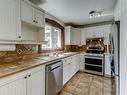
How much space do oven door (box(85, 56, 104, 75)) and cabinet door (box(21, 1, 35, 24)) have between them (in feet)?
9.16

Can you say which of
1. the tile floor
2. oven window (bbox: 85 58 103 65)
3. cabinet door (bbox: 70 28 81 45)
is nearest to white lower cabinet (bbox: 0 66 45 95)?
the tile floor

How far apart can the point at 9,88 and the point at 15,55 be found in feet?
3.04

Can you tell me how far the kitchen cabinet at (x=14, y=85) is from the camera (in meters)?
1.15

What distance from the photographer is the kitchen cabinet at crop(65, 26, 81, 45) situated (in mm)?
4436

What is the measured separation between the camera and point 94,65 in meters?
3.90

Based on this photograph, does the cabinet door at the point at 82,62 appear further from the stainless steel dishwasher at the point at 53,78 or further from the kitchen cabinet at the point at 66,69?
the stainless steel dishwasher at the point at 53,78

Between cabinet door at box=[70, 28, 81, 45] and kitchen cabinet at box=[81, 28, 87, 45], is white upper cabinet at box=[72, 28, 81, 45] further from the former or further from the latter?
kitchen cabinet at box=[81, 28, 87, 45]

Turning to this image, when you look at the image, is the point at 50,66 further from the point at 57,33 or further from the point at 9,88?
the point at 57,33

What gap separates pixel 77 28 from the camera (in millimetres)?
4824

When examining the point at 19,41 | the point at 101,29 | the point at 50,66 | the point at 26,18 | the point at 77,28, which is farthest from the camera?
the point at 77,28

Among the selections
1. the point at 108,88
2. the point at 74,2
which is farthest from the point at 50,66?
the point at 108,88

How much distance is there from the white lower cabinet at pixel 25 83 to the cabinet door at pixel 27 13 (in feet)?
3.23

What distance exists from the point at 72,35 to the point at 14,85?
3.64 m

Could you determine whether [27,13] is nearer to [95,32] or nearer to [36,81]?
[36,81]
